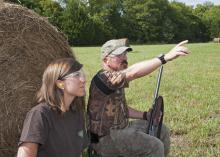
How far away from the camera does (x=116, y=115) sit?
4805 millimetres

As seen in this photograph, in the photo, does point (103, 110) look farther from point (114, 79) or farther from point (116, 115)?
point (114, 79)

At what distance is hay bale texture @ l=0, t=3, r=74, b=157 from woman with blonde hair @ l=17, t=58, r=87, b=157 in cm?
107

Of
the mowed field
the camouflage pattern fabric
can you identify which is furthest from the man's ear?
the mowed field

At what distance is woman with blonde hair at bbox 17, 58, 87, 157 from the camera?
3701 millimetres

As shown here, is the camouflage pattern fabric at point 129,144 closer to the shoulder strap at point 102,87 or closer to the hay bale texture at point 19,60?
the shoulder strap at point 102,87

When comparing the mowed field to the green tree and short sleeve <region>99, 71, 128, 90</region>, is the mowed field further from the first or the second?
the green tree

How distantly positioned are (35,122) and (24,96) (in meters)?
1.43

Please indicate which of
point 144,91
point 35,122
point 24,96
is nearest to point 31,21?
point 24,96

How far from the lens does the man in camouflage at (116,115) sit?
4.65 meters

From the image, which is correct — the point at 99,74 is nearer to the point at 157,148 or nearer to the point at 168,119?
the point at 157,148

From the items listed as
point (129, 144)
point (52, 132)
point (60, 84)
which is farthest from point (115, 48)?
point (52, 132)

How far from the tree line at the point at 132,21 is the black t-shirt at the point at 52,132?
180 feet

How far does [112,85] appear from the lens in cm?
464

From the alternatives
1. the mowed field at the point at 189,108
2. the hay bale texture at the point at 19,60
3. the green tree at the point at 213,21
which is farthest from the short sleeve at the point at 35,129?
the green tree at the point at 213,21
